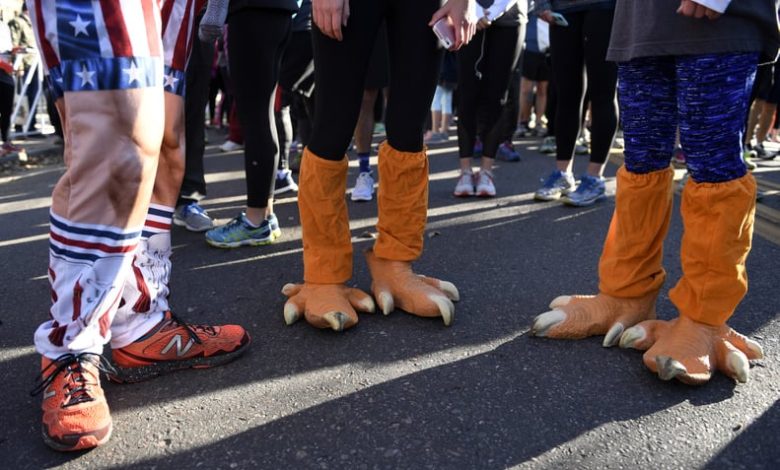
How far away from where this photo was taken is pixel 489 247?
2.84 metres

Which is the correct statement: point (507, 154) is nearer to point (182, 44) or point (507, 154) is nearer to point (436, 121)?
point (436, 121)

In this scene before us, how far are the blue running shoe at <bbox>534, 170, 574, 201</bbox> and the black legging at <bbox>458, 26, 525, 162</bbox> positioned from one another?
452 millimetres

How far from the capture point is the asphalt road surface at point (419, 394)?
4.38 feet

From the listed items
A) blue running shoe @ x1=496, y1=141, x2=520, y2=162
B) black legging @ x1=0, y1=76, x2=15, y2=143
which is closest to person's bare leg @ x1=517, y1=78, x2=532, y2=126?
blue running shoe @ x1=496, y1=141, x2=520, y2=162

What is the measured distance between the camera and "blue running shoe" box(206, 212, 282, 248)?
2.83 meters

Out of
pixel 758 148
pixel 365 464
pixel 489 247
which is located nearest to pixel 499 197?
pixel 489 247

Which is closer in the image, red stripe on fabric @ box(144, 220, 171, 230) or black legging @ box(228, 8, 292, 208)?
red stripe on fabric @ box(144, 220, 171, 230)

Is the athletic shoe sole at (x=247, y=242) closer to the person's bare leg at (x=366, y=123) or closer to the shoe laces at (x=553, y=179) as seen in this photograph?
the person's bare leg at (x=366, y=123)

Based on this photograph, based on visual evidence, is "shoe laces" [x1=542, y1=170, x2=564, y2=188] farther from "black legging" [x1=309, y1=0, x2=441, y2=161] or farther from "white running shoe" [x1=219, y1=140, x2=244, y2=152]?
"white running shoe" [x1=219, y1=140, x2=244, y2=152]

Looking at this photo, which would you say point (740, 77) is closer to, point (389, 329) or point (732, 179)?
point (732, 179)

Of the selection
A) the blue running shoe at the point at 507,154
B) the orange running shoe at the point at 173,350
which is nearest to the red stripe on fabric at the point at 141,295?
the orange running shoe at the point at 173,350

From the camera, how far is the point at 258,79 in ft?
8.36

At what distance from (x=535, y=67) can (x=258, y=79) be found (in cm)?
532

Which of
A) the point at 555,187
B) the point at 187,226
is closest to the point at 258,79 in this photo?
the point at 187,226
